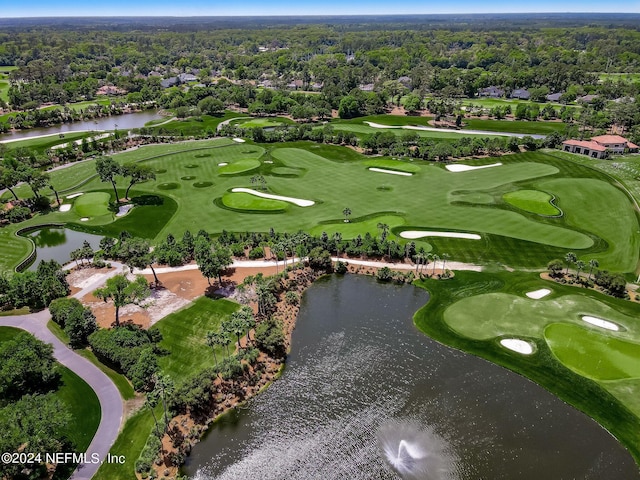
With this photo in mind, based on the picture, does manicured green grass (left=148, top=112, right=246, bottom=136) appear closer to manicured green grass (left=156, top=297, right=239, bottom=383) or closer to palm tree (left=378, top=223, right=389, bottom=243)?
palm tree (left=378, top=223, right=389, bottom=243)

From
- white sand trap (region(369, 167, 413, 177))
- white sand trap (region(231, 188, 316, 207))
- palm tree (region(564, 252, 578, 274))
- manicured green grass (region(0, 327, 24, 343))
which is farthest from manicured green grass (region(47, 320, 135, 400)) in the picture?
white sand trap (region(369, 167, 413, 177))

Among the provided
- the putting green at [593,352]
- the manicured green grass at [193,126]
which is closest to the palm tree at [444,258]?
the putting green at [593,352]

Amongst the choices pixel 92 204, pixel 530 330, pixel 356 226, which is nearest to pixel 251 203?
pixel 356 226

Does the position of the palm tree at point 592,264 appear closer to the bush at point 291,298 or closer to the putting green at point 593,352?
the putting green at point 593,352

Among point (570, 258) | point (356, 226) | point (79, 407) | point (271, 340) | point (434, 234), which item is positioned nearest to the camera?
point (79, 407)

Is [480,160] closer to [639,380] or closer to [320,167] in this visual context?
[320,167]

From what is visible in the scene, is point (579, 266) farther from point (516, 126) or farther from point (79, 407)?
point (516, 126)

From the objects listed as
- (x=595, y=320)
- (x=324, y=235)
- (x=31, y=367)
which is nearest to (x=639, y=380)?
(x=595, y=320)

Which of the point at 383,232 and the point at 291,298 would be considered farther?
the point at 383,232
